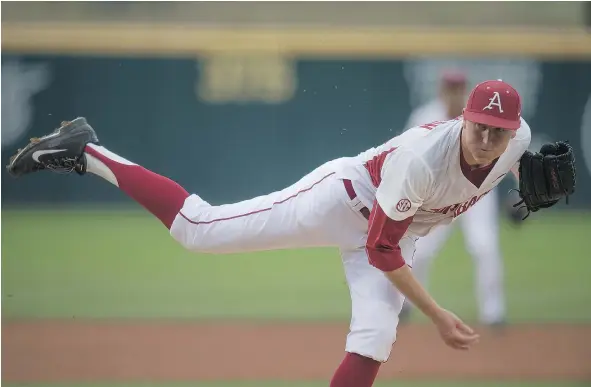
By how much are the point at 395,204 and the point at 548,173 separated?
66 centimetres

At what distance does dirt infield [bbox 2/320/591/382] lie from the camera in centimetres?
455

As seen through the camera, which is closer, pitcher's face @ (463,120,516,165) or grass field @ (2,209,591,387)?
pitcher's face @ (463,120,516,165)

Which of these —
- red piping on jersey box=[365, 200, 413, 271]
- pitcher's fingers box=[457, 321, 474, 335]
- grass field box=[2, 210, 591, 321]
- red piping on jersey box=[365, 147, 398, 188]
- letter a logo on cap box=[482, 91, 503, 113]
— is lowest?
grass field box=[2, 210, 591, 321]

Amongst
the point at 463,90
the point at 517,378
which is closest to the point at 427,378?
the point at 517,378

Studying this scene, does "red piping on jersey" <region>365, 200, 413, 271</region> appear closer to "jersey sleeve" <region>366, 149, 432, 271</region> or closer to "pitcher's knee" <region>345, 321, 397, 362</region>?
"jersey sleeve" <region>366, 149, 432, 271</region>

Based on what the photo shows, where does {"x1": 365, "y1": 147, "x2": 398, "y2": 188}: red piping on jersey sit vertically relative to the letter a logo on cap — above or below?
below

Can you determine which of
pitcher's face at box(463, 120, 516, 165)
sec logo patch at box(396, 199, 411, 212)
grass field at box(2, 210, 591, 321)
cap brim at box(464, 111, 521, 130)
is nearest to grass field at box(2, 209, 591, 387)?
grass field at box(2, 210, 591, 321)

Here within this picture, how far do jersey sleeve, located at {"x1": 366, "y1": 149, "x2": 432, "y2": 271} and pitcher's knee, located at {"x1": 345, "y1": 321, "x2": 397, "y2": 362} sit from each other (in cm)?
28

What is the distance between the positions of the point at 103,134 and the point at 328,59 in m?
2.73

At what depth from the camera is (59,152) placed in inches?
138

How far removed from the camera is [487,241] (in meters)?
5.66

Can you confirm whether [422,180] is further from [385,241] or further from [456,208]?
[456,208]

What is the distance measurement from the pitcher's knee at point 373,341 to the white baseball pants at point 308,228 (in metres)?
0.03

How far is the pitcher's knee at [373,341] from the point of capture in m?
3.00
